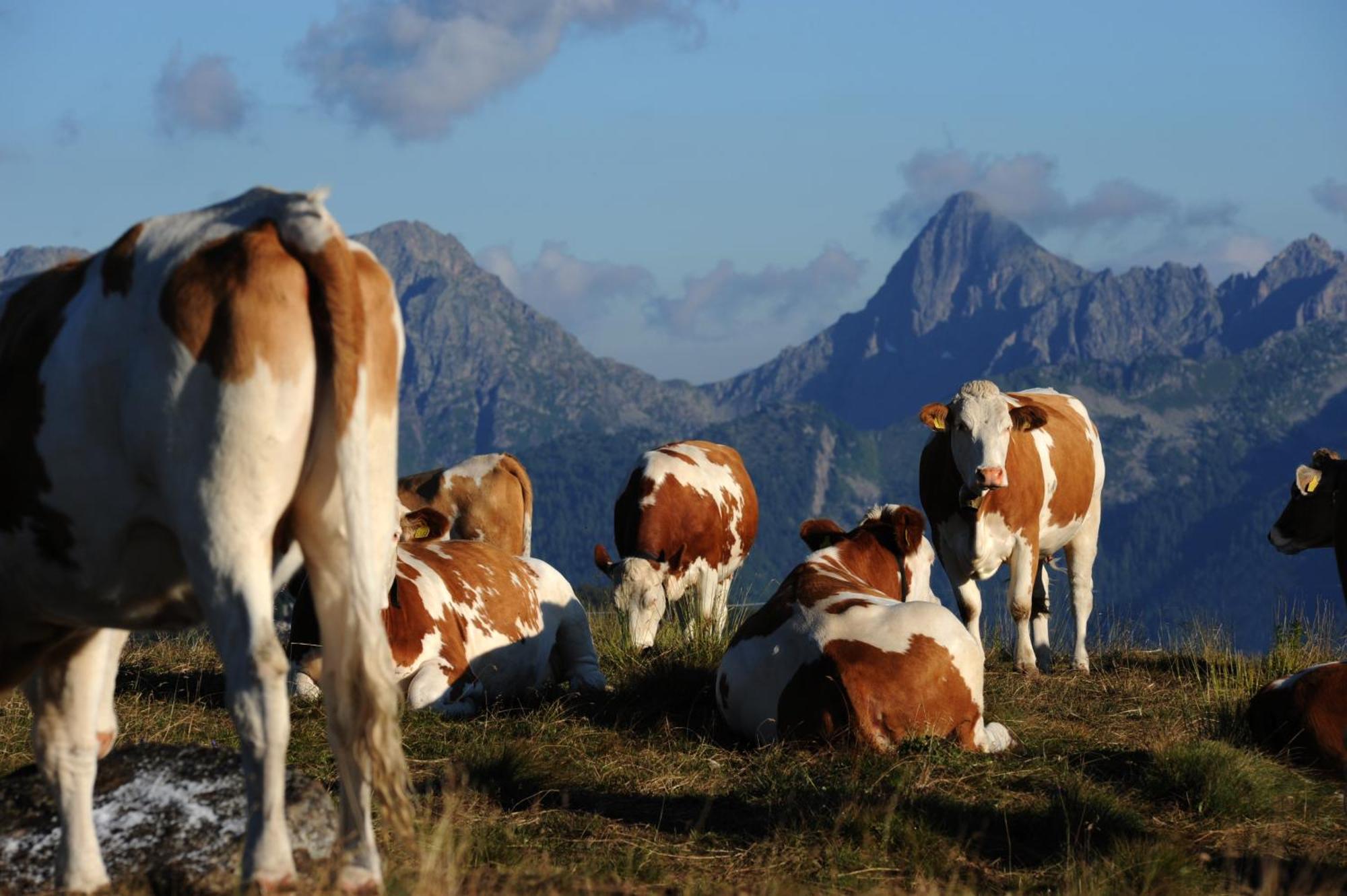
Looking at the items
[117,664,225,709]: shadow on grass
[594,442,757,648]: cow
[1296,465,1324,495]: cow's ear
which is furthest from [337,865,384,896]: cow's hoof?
[594,442,757,648]: cow

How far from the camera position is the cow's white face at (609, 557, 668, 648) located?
16.0 metres

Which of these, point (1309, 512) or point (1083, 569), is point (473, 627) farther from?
point (1083, 569)

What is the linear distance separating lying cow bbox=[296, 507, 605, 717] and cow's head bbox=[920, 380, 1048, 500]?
361cm

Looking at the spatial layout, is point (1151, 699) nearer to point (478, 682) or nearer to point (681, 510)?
point (478, 682)

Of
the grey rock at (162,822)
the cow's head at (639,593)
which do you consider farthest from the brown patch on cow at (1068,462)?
the grey rock at (162,822)

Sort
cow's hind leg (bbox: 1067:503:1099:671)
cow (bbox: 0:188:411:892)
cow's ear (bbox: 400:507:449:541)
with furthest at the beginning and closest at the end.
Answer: cow's hind leg (bbox: 1067:503:1099:671) < cow's ear (bbox: 400:507:449:541) < cow (bbox: 0:188:411:892)

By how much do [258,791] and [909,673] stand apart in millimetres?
5079

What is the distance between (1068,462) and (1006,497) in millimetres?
1585

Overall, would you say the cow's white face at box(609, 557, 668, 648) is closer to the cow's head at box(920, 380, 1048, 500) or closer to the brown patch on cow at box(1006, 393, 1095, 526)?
the cow's head at box(920, 380, 1048, 500)

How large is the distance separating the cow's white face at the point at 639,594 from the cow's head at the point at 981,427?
3846 millimetres

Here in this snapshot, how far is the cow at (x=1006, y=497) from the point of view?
1332 centimetres

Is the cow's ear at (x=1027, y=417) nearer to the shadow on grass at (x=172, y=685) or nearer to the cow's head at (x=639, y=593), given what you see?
the cow's head at (x=639, y=593)

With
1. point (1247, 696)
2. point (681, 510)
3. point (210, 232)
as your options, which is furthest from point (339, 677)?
point (681, 510)

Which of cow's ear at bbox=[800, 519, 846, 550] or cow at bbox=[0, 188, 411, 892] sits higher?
cow at bbox=[0, 188, 411, 892]
